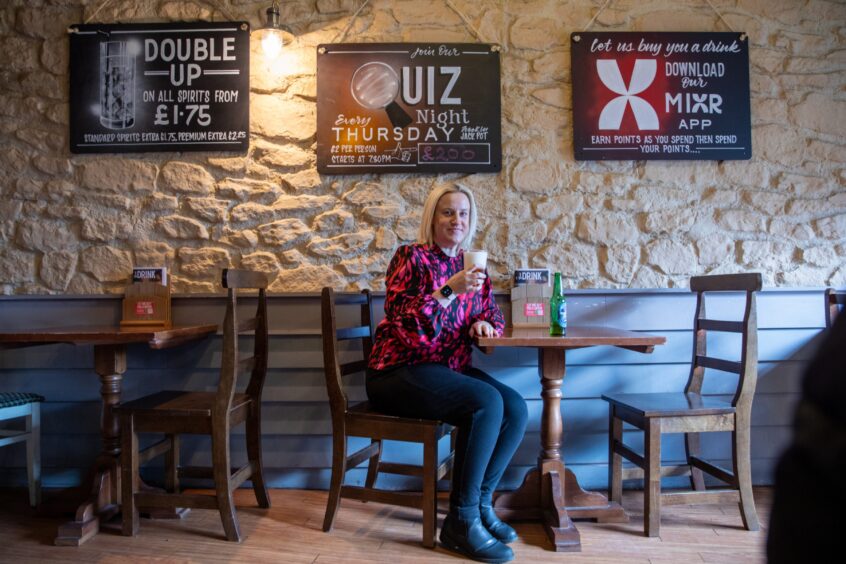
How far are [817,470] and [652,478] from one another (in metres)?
2.11

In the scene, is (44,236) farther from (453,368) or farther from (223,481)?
(453,368)

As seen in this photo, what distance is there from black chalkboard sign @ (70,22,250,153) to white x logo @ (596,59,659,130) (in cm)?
187

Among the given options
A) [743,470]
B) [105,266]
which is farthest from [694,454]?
[105,266]

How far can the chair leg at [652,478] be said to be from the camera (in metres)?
2.35

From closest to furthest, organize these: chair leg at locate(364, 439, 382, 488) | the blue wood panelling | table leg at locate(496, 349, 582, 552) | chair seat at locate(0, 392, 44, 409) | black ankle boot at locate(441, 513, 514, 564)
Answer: black ankle boot at locate(441, 513, 514, 564), table leg at locate(496, 349, 582, 552), chair seat at locate(0, 392, 44, 409), chair leg at locate(364, 439, 382, 488), the blue wood panelling

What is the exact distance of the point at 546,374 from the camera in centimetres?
251

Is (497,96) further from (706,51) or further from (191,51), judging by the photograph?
(191,51)

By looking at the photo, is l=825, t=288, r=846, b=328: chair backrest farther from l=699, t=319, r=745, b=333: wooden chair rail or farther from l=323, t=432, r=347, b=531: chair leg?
l=323, t=432, r=347, b=531: chair leg

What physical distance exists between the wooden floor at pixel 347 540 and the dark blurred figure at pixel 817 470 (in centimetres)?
191

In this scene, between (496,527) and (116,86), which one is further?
(116,86)

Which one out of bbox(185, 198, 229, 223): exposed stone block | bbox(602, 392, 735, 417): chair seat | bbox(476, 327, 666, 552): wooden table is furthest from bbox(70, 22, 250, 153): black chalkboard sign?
bbox(602, 392, 735, 417): chair seat

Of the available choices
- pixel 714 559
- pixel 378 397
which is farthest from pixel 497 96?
pixel 714 559

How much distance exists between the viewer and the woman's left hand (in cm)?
238

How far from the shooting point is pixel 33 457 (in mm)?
2715
